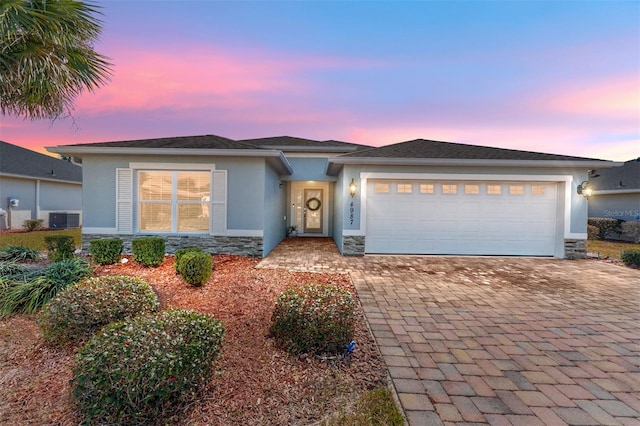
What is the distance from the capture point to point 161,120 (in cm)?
1302

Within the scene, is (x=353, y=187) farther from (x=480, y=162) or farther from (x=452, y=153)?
(x=480, y=162)

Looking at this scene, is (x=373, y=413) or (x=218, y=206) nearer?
(x=373, y=413)

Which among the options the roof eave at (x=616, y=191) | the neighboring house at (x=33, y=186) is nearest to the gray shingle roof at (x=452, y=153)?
the roof eave at (x=616, y=191)

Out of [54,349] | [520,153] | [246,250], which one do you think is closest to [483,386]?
[54,349]

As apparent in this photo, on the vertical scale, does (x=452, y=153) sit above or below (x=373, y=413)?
above

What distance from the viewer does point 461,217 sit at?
324 inches

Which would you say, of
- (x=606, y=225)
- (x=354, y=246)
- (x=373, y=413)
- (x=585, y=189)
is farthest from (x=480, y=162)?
(x=606, y=225)

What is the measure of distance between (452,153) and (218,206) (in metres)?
7.20

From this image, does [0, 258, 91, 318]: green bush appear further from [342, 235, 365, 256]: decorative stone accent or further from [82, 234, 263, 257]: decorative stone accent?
[342, 235, 365, 256]: decorative stone accent

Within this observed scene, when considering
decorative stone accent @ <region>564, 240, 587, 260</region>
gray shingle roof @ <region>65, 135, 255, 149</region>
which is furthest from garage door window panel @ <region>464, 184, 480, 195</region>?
gray shingle roof @ <region>65, 135, 255, 149</region>

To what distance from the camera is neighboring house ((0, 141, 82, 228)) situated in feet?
45.2

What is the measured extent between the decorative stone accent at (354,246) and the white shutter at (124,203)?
242 inches

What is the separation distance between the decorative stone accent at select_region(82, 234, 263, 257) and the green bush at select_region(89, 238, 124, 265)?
4.76 ft

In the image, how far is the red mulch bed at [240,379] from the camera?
2.01m
